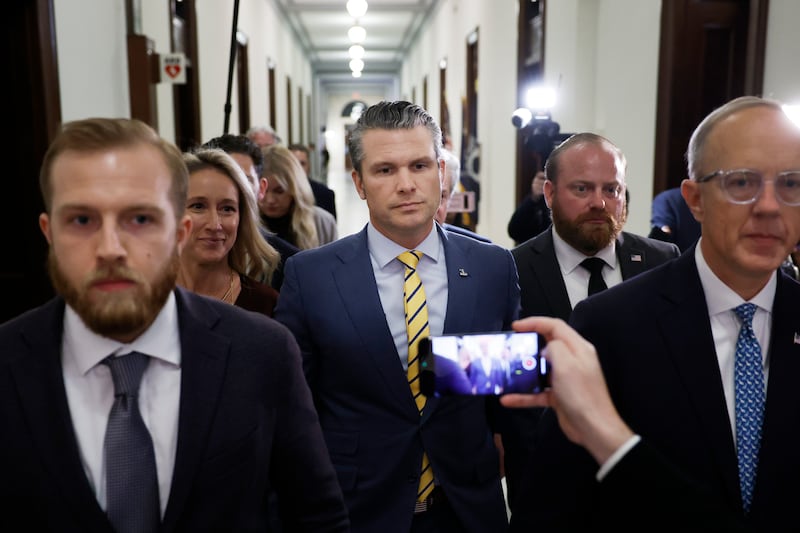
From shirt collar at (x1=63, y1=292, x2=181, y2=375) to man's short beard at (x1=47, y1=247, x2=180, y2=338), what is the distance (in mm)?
26

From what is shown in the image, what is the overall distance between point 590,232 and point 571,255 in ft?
0.34

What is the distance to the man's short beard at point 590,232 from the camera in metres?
2.48

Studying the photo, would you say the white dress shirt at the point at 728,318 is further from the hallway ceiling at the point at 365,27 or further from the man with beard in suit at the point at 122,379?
the hallway ceiling at the point at 365,27

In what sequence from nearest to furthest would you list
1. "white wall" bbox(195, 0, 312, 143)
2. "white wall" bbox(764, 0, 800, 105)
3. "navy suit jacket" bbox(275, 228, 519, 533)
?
"navy suit jacket" bbox(275, 228, 519, 533) < "white wall" bbox(764, 0, 800, 105) < "white wall" bbox(195, 0, 312, 143)

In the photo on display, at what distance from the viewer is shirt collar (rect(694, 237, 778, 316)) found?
1361mm

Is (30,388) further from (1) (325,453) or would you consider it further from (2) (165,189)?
(1) (325,453)

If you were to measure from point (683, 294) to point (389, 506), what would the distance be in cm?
97

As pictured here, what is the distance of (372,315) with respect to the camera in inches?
77.8

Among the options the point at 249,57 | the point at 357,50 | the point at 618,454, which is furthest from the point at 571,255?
the point at 357,50

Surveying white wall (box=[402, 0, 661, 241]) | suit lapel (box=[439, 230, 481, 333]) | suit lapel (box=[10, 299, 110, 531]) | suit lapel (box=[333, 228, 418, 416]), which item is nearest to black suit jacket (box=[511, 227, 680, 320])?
suit lapel (box=[439, 230, 481, 333])

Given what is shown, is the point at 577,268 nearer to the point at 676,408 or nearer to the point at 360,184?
the point at 360,184

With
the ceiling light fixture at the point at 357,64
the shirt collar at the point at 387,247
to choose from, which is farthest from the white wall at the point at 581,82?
the ceiling light fixture at the point at 357,64

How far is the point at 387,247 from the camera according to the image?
2.09m

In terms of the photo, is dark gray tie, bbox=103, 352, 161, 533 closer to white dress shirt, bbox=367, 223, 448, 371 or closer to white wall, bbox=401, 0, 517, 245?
white dress shirt, bbox=367, 223, 448, 371
